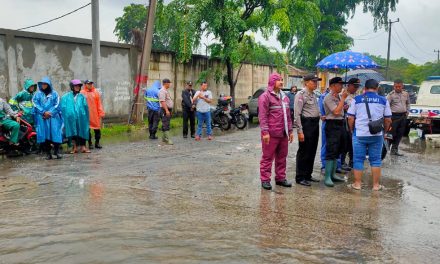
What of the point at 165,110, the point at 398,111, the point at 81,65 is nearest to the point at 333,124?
the point at 398,111

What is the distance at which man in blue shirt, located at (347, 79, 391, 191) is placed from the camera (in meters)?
6.68

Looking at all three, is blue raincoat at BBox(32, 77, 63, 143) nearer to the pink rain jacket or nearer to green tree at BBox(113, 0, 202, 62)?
the pink rain jacket

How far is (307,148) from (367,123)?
97 cm

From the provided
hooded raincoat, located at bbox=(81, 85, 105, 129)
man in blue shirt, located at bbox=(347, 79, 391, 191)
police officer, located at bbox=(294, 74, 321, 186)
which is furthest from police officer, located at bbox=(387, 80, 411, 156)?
hooded raincoat, located at bbox=(81, 85, 105, 129)

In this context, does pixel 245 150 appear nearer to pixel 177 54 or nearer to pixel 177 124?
pixel 177 124

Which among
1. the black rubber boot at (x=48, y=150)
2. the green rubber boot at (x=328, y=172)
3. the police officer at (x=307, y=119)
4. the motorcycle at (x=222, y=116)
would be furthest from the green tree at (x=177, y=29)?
the green rubber boot at (x=328, y=172)

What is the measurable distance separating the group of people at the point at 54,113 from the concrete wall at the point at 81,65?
2.49 m

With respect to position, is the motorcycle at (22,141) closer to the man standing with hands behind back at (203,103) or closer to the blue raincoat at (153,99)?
the blue raincoat at (153,99)

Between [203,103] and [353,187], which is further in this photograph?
[203,103]

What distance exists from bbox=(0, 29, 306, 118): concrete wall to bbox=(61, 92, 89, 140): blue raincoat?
3193 millimetres

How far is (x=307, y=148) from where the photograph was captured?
7.10m

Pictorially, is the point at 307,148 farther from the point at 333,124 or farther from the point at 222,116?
the point at 222,116

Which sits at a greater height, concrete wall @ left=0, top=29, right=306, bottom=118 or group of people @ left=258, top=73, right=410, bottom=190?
concrete wall @ left=0, top=29, right=306, bottom=118

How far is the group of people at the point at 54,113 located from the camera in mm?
9250
